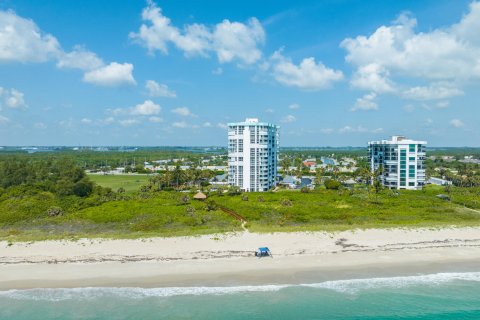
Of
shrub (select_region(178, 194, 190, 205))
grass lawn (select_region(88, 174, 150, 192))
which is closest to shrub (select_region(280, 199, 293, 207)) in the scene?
shrub (select_region(178, 194, 190, 205))

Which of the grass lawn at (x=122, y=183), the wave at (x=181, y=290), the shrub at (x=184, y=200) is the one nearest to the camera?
the wave at (x=181, y=290)

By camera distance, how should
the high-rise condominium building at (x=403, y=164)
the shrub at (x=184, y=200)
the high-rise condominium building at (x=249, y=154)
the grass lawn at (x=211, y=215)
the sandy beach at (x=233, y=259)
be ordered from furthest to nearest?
1. the high-rise condominium building at (x=403, y=164)
2. the high-rise condominium building at (x=249, y=154)
3. the shrub at (x=184, y=200)
4. the grass lawn at (x=211, y=215)
5. the sandy beach at (x=233, y=259)

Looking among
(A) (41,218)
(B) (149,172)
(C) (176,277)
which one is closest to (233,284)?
(C) (176,277)

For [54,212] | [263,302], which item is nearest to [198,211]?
[54,212]

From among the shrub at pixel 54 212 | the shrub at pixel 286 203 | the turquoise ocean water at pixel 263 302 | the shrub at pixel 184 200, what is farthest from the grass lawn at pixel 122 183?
the turquoise ocean water at pixel 263 302

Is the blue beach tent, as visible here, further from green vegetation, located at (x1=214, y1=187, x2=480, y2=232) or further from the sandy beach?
green vegetation, located at (x1=214, y1=187, x2=480, y2=232)

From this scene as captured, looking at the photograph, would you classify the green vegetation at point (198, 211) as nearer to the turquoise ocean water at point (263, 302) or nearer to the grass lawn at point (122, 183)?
the turquoise ocean water at point (263, 302)

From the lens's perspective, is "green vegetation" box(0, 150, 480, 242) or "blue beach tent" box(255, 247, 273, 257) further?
"green vegetation" box(0, 150, 480, 242)
